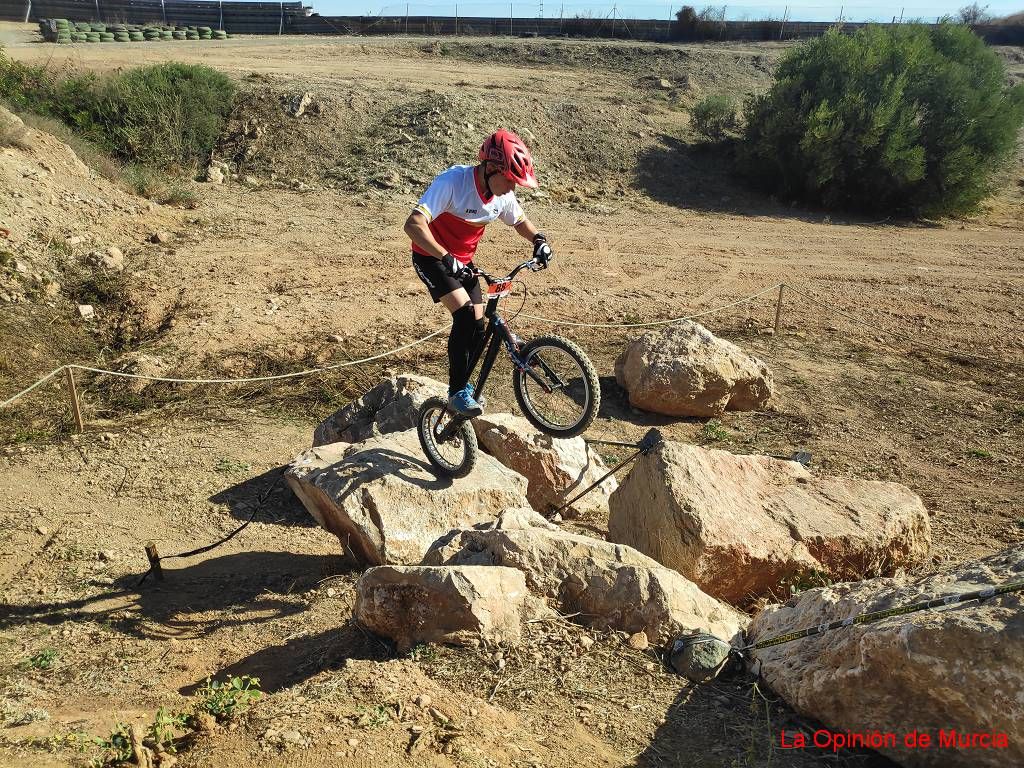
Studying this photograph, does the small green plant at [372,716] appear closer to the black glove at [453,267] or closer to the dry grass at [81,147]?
the black glove at [453,267]

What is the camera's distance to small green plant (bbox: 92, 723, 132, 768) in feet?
10.8

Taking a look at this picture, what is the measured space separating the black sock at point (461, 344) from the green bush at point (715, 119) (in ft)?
57.0

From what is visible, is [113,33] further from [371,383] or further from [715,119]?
[371,383]

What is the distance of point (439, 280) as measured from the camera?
5.26m

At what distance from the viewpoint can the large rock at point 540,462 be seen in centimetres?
698

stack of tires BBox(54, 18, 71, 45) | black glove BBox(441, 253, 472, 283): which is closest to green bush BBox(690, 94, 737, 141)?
black glove BBox(441, 253, 472, 283)

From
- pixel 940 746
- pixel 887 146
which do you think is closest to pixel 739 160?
pixel 887 146

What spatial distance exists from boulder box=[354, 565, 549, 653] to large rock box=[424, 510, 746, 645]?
172mm

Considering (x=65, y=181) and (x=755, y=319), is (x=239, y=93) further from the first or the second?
(x=755, y=319)

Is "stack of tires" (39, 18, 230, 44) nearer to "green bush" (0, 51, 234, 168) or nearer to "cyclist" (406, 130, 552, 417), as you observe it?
"green bush" (0, 51, 234, 168)

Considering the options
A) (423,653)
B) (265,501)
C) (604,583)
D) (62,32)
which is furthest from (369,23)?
(423,653)

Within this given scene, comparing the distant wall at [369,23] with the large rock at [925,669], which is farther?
the distant wall at [369,23]

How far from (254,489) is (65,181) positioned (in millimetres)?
8542

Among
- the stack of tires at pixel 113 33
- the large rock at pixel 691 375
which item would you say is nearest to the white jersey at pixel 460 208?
the large rock at pixel 691 375
